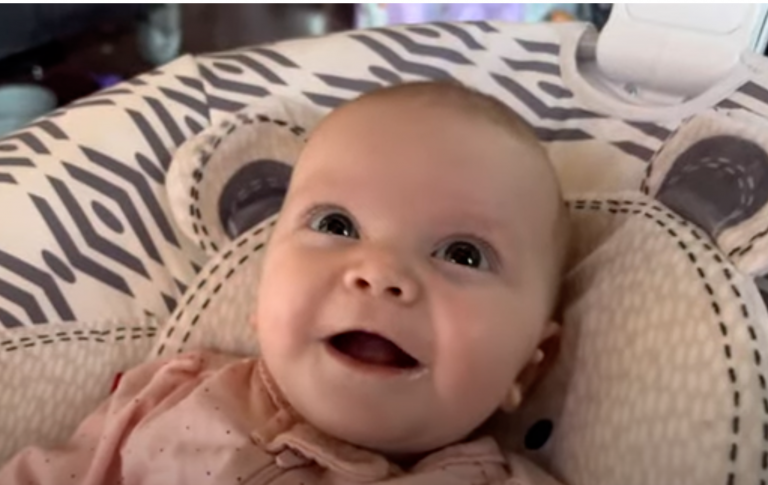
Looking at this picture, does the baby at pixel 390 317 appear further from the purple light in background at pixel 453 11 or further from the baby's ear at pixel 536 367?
the purple light in background at pixel 453 11

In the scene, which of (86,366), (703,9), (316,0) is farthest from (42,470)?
(316,0)

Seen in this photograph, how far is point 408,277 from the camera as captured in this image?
0.79 metres

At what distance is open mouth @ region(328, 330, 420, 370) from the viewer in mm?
797

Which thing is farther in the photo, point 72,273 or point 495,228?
point 72,273

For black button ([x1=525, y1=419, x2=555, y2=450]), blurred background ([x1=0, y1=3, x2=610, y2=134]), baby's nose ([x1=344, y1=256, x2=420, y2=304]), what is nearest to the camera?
baby's nose ([x1=344, y1=256, x2=420, y2=304])

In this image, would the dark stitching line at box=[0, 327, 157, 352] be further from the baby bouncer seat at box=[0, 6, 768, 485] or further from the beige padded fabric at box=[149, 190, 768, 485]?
the beige padded fabric at box=[149, 190, 768, 485]

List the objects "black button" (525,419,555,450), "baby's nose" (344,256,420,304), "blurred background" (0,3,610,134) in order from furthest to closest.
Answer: "blurred background" (0,3,610,134) → "black button" (525,419,555,450) → "baby's nose" (344,256,420,304)

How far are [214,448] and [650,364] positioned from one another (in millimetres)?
284

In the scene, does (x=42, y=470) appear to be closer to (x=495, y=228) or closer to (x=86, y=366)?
(x=86, y=366)

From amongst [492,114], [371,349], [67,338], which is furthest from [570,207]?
[67,338]

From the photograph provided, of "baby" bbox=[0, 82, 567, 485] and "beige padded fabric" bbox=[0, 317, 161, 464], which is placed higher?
"baby" bbox=[0, 82, 567, 485]

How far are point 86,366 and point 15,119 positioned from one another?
0.75 m

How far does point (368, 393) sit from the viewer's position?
780mm

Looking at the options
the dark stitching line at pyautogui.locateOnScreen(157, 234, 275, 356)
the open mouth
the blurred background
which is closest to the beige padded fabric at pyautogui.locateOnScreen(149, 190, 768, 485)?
the open mouth
